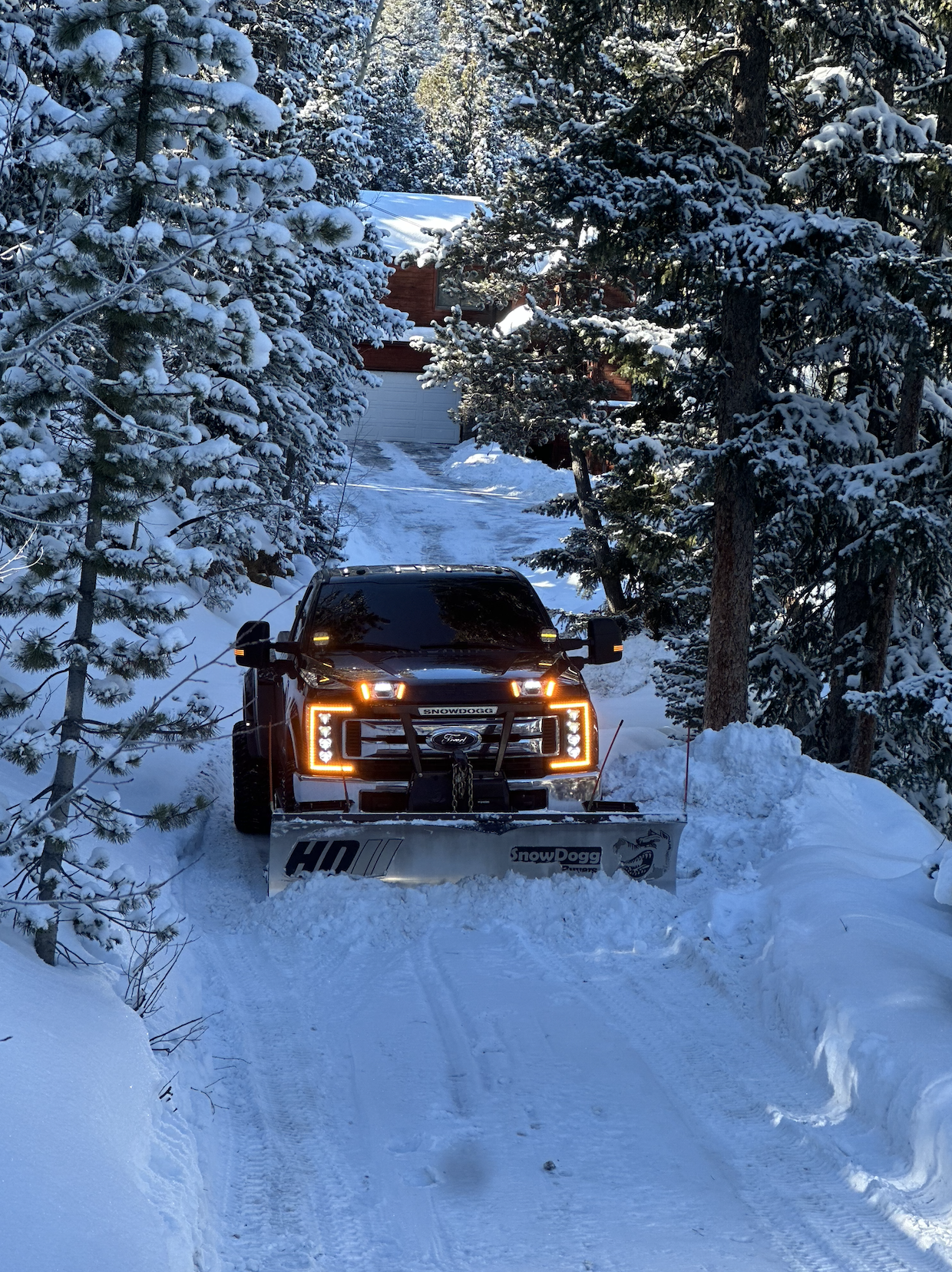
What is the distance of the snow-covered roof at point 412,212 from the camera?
164 ft

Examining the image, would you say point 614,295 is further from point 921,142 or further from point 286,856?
point 286,856

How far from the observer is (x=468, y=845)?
7461 millimetres

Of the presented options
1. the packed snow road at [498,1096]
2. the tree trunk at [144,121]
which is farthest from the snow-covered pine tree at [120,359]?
the packed snow road at [498,1096]

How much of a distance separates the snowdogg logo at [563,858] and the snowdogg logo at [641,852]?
15 cm

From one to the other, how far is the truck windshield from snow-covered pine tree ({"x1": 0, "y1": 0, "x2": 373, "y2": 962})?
130 inches

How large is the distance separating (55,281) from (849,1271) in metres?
4.39

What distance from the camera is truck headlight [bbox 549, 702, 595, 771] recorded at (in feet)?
26.2

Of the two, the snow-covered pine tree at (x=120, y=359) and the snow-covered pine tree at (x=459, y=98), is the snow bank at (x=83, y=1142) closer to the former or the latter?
the snow-covered pine tree at (x=120, y=359)

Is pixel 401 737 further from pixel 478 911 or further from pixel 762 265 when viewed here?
pixel 762 265

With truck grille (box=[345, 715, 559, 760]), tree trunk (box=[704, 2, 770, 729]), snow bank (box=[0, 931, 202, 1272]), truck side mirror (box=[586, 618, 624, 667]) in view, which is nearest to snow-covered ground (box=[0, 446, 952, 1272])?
snow bank (box=[0, 931, 202, 1272])

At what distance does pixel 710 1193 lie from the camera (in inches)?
168

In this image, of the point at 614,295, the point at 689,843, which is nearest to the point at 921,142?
the point at 689,843

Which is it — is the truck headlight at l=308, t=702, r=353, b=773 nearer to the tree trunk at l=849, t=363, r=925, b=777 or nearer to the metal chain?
the metal chain

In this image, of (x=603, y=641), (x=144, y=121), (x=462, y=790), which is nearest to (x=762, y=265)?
(x=603, y=641)
